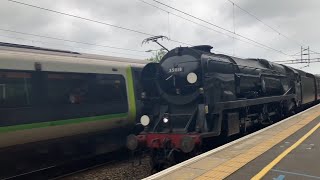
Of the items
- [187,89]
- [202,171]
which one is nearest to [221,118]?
[187,89]

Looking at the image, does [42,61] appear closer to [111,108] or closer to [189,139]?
[111,108]

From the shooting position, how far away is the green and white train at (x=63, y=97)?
→ 7695 millimetres

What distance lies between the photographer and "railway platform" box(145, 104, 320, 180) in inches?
253

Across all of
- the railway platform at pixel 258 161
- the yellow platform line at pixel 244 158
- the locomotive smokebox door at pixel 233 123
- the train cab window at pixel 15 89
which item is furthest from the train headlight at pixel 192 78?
the train cab window at pixel 15 89

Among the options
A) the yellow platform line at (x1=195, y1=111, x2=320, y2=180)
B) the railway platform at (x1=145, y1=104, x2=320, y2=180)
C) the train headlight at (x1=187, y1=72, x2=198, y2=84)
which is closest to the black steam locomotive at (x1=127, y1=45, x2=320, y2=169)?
the train headlight at (x1=187, y1=72, x2=198, y2=84)

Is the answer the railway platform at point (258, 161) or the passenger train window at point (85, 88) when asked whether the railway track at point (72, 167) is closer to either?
the passenger train window at point (85, 88)

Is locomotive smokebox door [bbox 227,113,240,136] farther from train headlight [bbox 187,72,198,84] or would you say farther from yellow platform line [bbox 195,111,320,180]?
train headlight [bbox 187,72,198,84]

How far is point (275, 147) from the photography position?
9047 mm

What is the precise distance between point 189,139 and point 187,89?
188 cm

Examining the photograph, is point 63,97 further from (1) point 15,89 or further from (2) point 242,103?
(2) point 242,103

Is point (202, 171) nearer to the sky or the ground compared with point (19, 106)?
nearer to the ground

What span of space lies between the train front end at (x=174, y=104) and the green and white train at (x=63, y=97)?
1.06 m

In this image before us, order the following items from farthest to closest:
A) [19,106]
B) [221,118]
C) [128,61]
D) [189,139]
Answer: [128,61]
[221,118]
[189,139]
[19,106]

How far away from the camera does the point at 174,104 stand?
993 centimetres
